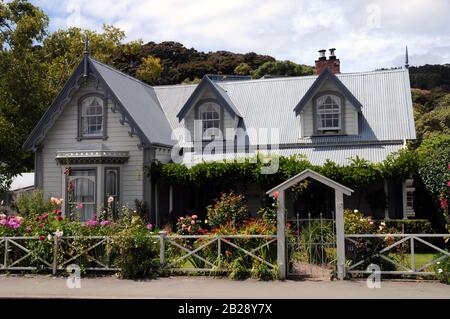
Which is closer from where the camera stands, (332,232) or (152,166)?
(332,232)

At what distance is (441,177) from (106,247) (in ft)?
45.2

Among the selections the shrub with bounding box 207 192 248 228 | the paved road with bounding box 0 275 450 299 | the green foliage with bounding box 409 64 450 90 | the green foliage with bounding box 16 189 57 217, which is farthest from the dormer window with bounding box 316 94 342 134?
the green foliage with bounding box 409 64 450 90

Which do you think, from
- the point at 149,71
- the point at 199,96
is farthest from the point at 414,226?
the point at 149,71

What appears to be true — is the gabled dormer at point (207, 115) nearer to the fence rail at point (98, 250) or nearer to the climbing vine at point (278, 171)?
the climbing vine at point (278, 171)

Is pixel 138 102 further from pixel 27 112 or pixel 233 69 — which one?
pixel 233 69

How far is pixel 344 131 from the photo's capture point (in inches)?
856

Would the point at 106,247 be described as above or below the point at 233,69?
below

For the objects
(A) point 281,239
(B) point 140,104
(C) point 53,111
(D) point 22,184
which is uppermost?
(B) point 140,104

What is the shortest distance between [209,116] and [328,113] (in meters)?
5.37

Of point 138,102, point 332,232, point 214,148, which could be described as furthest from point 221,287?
point 138,102

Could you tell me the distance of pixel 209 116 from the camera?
23.0m

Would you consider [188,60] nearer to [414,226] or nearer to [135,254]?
[414,226]

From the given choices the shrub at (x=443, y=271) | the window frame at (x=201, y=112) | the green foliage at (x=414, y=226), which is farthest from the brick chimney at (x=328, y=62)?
the shrub at (x=443, y=271)

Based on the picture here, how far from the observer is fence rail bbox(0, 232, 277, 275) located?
41.3ft
